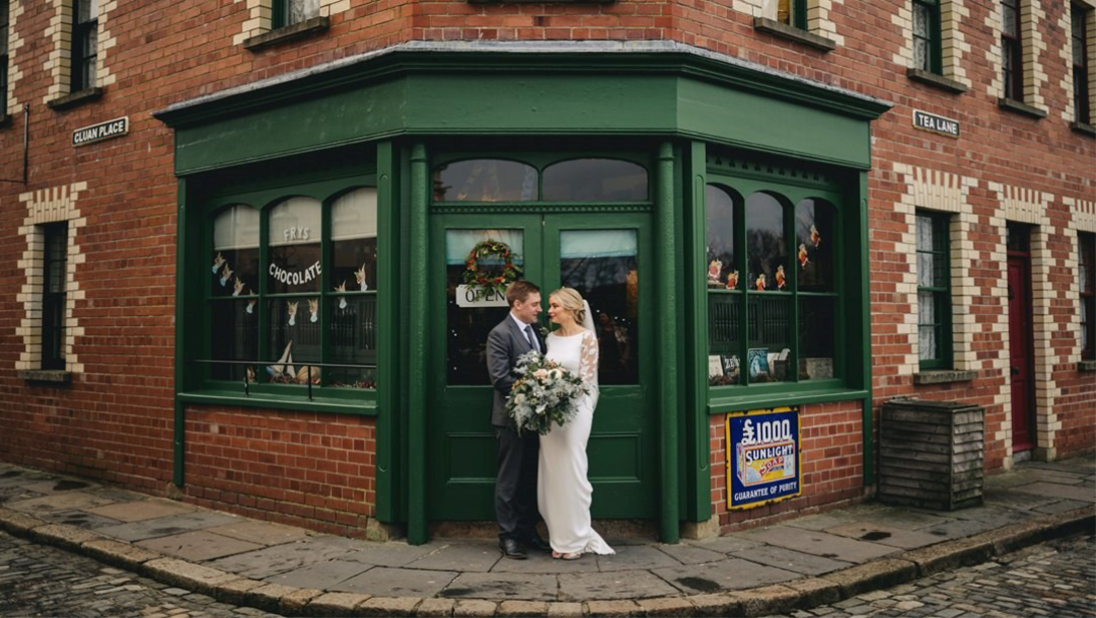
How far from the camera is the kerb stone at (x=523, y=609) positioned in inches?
211

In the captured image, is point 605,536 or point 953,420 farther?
point 953,420

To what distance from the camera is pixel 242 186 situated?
8.56 meters

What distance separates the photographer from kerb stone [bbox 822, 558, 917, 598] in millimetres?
5973

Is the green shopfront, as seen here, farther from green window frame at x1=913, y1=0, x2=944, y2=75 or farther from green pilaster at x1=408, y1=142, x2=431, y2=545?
green window frame at x1=913, y1=0, x2=944, y2=75

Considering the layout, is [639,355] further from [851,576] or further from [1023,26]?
[1023,26]

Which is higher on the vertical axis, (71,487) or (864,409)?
(864,409)

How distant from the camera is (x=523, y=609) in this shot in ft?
17.7

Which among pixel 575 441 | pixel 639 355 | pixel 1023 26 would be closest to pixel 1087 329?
pixel 1023 26

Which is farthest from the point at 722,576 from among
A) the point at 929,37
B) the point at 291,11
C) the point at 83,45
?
the point at 83,45

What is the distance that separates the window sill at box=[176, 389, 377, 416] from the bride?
150 cm

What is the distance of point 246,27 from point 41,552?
475 cm

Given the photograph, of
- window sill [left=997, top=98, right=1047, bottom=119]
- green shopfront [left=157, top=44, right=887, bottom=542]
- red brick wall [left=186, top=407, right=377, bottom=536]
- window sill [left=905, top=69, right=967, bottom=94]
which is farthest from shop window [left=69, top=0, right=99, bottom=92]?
window sill [left=997, top=98, right=1047, bottom=119]

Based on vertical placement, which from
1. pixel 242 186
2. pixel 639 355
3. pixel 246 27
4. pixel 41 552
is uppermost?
pixel 246 27

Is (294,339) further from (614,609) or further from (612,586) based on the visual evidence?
(614,609)
